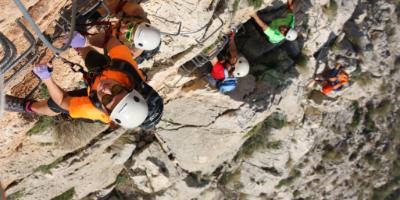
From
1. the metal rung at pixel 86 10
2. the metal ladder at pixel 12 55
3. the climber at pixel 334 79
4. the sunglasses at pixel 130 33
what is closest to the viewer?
the metal ladder at pixel 12 55

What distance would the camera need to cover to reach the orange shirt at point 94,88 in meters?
5.04

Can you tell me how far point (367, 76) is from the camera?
45.5 ft

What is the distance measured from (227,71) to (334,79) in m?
4.45

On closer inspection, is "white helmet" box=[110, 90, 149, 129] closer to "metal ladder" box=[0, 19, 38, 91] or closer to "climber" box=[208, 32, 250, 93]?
"metal ladder" box=[0, 19, 38, 91]

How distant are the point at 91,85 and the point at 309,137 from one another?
9655 mm

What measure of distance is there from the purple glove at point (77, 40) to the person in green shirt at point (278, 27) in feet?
18.6

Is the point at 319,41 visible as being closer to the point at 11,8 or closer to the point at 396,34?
the point at 396,34

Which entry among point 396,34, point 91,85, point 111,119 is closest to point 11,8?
point 91,85

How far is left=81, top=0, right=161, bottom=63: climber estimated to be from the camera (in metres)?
5.76

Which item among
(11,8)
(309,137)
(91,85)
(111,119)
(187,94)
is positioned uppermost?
(11,8)

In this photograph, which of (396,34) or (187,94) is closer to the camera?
(187,94)

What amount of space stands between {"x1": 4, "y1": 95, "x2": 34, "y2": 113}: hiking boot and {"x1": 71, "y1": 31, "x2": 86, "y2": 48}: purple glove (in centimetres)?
141

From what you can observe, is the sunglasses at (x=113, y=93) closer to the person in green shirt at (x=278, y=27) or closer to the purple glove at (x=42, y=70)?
the purple glove at (x=42, y=70)

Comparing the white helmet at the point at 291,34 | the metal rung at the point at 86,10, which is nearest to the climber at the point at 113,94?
the metal rung at the point at 86,10
